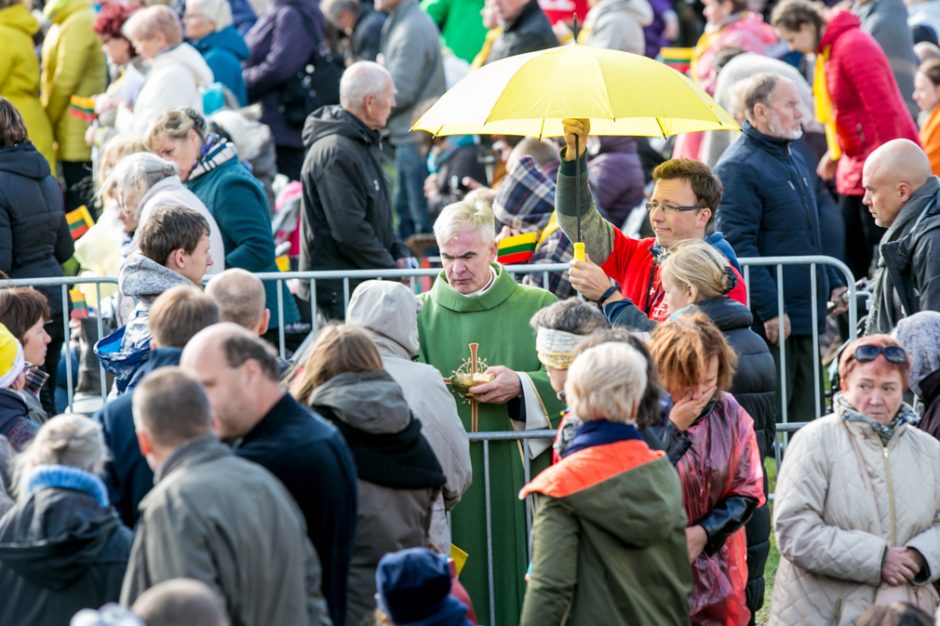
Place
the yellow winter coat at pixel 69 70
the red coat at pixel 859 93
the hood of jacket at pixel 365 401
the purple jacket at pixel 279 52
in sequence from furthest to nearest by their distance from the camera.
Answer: the purple jacket at pixel 279 52, the yellow winter coat at pixel 69 70, the red coat at pixel 859 93, the hood of jacket at pixel 365 401

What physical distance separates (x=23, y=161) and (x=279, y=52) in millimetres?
4516

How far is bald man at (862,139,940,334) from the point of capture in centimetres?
742

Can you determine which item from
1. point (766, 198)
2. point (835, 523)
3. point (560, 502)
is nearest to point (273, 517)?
point (560, 502)

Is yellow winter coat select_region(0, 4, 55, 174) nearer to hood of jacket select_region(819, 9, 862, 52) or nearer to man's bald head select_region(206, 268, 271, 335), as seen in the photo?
hood of jacket select_region(819, 9, 862, 52)

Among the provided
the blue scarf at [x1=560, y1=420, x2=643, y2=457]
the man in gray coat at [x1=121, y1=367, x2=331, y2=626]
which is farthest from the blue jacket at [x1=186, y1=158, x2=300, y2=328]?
the man in gray coat at [x1=121, y1=367, x2=331, y2=626]

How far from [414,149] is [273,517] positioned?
8.85 metres

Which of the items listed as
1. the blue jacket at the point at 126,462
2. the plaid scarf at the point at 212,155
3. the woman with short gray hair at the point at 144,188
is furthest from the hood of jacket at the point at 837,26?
the blue jacket at the point at 126,462

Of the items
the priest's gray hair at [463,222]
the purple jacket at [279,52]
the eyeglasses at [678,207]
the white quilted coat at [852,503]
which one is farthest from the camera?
the purple jacket at [279,52]

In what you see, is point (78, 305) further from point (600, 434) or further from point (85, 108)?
point (600, 434)

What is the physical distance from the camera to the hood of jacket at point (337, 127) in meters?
8.98

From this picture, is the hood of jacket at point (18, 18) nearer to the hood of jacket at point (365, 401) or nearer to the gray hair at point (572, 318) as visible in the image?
the gray hair at point (572, 318)

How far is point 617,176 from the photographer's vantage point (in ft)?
35.9

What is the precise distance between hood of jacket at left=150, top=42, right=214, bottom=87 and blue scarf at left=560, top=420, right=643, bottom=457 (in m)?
6.27

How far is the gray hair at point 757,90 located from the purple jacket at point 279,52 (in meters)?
4.90
